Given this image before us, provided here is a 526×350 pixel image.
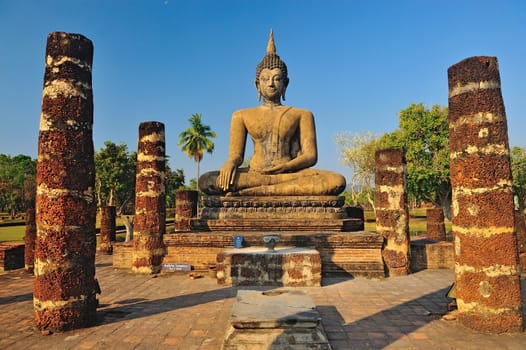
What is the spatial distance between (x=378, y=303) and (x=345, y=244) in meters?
2.45

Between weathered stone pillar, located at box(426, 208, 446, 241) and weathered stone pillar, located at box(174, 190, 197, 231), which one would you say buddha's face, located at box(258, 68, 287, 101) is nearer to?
weathered stone pillar, located at box(174, 190, 197, 231)

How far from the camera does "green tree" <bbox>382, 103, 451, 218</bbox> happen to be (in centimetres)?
2458

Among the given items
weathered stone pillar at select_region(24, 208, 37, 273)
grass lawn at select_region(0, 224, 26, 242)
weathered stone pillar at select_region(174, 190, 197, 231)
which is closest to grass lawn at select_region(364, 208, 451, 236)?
weathered stone pillar at select_region(174, 190, 197, 231)

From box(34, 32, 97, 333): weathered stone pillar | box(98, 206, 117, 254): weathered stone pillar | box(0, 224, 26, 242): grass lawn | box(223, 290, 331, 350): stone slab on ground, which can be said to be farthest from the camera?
box(0, 224, 26, 242): grass lawn

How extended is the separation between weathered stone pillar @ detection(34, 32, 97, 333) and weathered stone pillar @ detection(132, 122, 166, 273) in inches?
148

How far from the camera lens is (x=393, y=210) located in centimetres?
890

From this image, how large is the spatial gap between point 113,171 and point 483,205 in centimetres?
3107

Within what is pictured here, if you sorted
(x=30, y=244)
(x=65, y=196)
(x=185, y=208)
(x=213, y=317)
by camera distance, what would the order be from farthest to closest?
(x=185, y=208), (x=30, y=244), (x=213, y=317), (x=65, y=196)

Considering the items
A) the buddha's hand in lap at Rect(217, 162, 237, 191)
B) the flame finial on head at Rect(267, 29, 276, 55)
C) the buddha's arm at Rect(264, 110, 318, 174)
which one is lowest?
the buddha's hand in lap at Rect(217, 162, 237, 191)

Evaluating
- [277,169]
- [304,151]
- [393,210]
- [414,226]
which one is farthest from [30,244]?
A: [414,226]

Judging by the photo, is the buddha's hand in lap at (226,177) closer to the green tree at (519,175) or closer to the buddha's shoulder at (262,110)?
the buddha's shoulder at (262,110)

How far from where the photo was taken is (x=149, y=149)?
9.41 meters

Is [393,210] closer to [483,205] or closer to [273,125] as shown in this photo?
[483,205]

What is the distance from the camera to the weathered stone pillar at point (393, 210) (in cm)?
852
